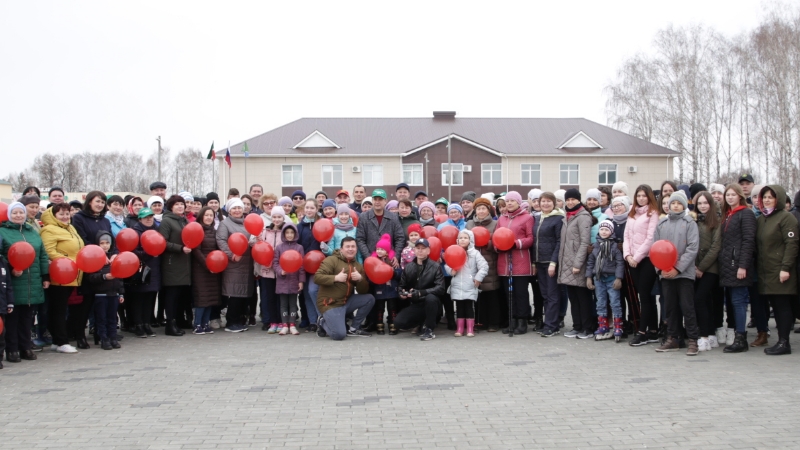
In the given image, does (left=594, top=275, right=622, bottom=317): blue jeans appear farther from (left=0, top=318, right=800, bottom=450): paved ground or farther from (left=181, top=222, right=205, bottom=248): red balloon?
(left=181, top=222, right=205, bottom=248): red balloon

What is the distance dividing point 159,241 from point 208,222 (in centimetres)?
88

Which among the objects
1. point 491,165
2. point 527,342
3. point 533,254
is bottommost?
point 527,342

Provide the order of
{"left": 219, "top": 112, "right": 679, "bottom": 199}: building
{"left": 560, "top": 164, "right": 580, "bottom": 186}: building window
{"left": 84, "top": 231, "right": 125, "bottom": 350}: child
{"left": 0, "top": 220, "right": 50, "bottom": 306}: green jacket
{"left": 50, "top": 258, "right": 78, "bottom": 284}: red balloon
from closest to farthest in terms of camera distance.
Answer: {"left": 0, "top": 220, "right": 50, "bottom": 306}: green jacket, {"left": 50, "top": 258, "right": 78, "bottom": 284}: red balloon, {"left": 84, "top": 231, "right": 125, "bottom": 350}: child, {"left": 219, "top": 112, "right": 679, "bottom": 199}: building, {"left": 560, "top": 164, "right": 580, "bottom": 186}: building window

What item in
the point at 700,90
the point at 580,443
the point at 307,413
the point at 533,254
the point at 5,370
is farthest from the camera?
the point at 700,90

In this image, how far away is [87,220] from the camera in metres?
8.75

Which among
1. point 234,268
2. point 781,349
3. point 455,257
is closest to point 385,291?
point 455,257

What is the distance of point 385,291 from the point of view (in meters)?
9.79

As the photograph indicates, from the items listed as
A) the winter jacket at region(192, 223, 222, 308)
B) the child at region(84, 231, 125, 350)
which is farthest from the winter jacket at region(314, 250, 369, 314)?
the child at region(84, 231, 125, 350)

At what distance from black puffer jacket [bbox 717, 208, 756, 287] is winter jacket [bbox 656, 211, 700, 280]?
332 millimetres

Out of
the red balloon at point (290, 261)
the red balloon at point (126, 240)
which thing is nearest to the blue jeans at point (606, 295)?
the red balloon at point (290, 261)

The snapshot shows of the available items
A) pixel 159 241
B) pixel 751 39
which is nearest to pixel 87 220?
pixel 159 241

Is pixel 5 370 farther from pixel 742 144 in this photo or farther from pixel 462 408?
pixel 742 144

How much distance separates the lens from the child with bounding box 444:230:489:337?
9.45 m

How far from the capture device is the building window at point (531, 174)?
43.6 meters
